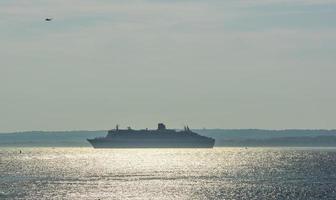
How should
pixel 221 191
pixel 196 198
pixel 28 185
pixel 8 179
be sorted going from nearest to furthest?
pixel 196 198
pixel 221 191
pixel 28 185
pixel 8 179

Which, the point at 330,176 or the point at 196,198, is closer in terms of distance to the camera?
the point at 196,198

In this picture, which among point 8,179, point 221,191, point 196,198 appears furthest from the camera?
point 8,179

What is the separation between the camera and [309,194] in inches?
4525

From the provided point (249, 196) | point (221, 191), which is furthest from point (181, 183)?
point (249, 196)

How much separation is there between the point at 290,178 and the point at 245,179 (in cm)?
787

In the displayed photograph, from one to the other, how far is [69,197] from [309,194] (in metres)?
31.3

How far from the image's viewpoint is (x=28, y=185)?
13638cm

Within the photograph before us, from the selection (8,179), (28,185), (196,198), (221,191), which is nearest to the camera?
(196,198)

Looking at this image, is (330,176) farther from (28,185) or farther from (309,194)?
(28,185)

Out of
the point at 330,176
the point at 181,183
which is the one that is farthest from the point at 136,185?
the point at 330,176

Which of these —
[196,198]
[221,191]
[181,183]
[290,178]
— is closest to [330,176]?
[290,178]

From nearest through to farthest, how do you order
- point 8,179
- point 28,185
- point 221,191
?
point 221,191 → point 28,185 → point 8,179

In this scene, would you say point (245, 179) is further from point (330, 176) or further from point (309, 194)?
point (309, 194)

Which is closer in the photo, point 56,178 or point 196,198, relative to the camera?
point 196,198
